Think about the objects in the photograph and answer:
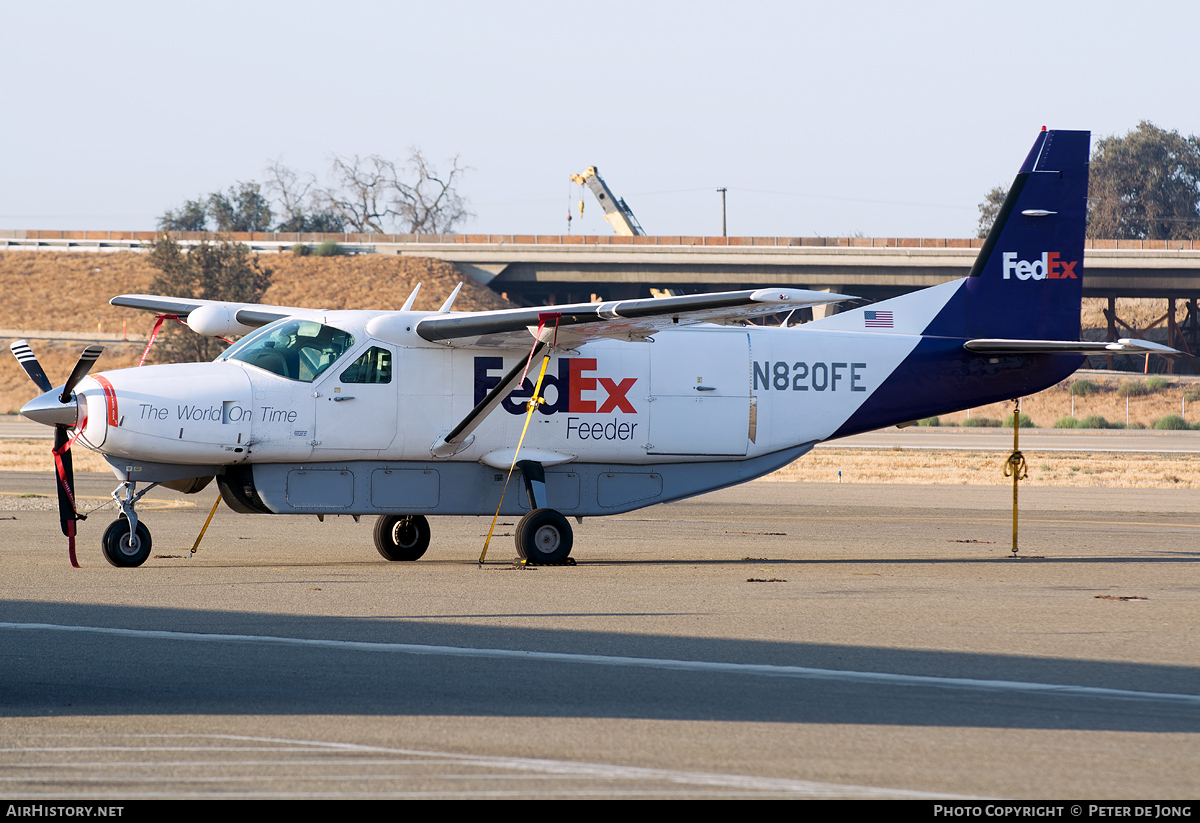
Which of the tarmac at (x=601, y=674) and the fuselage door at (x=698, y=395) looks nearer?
the tarmac at (x=601, y=674)

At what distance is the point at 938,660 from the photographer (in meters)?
8.32

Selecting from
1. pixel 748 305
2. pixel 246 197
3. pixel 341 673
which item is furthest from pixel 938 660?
pixel 246 197

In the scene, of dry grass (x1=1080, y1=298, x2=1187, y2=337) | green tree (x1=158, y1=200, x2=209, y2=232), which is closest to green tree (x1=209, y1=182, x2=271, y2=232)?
green tree (x1=158, y1=200, x2=209, y2=232)

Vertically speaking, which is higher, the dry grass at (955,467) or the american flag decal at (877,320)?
the american flag decal at (877,320)

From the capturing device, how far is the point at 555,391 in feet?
49.6

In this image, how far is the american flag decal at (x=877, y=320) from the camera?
16.8 m

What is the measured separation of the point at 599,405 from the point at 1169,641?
7.66 metres

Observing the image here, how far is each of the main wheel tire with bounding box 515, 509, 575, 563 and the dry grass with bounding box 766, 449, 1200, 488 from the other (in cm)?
1757

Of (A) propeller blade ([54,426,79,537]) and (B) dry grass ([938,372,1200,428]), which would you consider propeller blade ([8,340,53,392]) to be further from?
(B) dry grass ([938,372,1200,428])

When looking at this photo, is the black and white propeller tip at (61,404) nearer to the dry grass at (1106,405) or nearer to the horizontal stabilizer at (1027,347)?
the horizontal stabilizer at (1027,347)

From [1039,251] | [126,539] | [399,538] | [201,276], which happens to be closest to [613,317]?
[399,538]

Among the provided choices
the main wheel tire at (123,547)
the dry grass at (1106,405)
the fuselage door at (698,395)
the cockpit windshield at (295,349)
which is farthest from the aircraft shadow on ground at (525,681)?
the dry grass at (1106,405)

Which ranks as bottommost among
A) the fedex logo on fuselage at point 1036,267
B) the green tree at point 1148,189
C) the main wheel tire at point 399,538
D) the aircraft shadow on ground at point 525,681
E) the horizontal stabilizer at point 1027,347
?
the main wheel tire at point 399,538

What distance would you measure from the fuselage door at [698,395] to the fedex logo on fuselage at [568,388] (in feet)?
1.47
